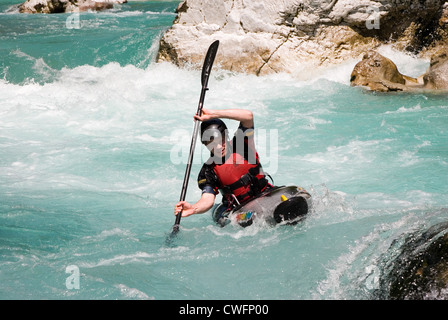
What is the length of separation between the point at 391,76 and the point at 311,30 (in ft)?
6.73

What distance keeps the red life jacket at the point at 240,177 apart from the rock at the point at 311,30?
637 cm

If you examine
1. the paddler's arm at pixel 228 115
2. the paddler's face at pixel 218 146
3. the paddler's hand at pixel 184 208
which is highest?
the paddler's arm at pixel 228 115

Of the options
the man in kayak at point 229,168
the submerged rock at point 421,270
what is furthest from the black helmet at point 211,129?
the submerged rock at point 421,270

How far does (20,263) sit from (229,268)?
5.12ft

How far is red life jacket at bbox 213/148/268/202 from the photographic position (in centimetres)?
389

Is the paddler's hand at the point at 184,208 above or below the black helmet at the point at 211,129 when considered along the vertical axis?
below

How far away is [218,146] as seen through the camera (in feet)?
12.6

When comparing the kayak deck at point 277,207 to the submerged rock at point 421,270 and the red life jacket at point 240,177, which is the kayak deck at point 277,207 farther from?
the submerged rock at point 421,270

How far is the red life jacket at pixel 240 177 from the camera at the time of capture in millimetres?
3895

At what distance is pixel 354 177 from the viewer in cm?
554

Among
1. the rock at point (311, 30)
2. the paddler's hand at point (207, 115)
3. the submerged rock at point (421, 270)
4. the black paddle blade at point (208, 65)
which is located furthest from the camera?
the rock at point (311, 30)

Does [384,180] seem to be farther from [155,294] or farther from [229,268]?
[155,294]

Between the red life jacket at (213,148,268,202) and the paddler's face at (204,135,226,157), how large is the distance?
0.28 ft
